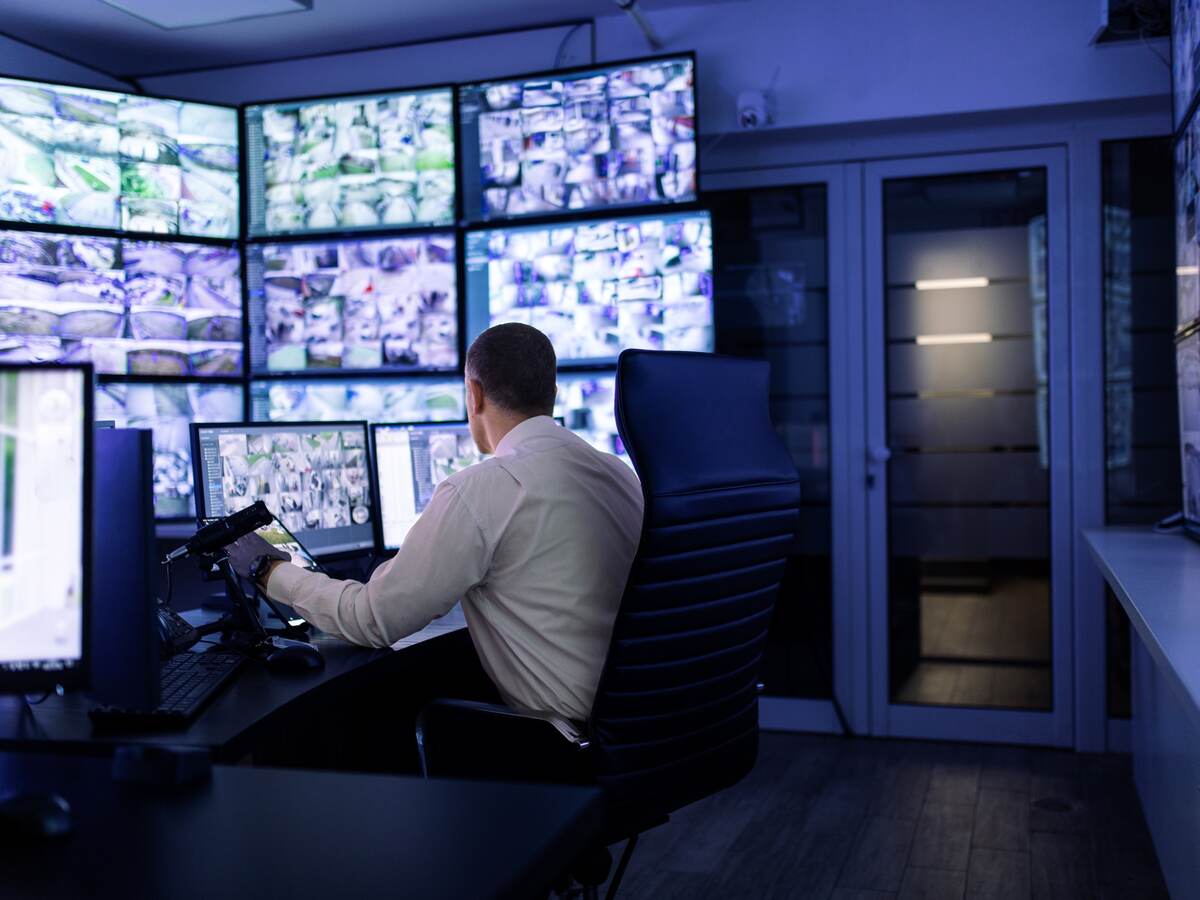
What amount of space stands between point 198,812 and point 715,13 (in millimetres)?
3807

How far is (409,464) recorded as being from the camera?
3.14 meters

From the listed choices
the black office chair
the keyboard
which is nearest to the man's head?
the black office chair

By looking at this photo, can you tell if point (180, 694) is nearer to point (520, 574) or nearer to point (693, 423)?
point (520, 574)

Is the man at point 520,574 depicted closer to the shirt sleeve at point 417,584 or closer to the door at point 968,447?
the shirt sleeve at point 417,584

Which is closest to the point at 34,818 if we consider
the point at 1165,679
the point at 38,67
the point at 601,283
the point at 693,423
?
the point at 693,423

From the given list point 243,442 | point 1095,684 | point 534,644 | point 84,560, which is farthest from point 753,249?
point 84,560

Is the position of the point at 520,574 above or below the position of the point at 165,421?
below

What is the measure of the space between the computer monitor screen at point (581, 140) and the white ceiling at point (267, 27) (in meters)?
0.35

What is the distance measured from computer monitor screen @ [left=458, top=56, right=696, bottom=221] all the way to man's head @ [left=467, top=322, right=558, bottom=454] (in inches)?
Answer: 73.6

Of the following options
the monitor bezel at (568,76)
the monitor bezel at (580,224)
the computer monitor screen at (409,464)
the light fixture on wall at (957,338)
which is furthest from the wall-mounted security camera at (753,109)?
the computer monitor screen at (409,464)

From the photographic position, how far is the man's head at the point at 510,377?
2.28m

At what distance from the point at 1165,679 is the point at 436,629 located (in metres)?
1.49

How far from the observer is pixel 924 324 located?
14.3 feet

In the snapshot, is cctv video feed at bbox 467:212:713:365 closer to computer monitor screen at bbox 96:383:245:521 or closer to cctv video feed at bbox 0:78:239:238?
cctv video feed at bbox 0:78:239:238
